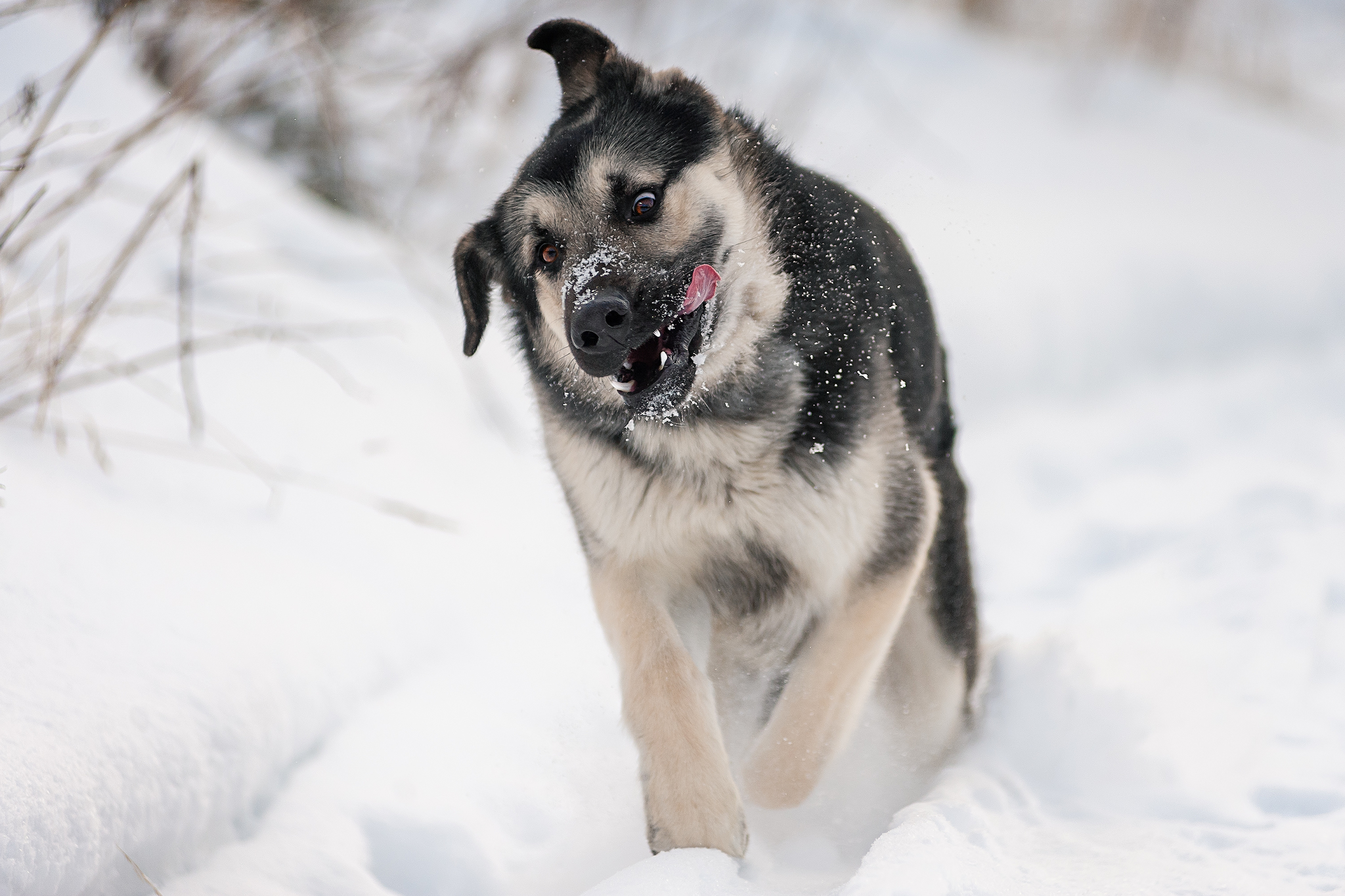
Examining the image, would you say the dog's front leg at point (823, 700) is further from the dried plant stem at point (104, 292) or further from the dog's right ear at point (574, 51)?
the dried plant stem at point (104, 292)

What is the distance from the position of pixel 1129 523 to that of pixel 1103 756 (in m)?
1.82

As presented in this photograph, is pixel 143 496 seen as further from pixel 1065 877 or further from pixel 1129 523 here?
pixel 1129 523

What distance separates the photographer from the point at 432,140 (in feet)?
16.2

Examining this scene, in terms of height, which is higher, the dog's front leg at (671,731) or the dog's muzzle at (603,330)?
the dog's muzzle at (603,330)

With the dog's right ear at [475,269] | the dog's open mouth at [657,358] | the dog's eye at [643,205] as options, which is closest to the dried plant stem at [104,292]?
the dog's right ear at [475,269]

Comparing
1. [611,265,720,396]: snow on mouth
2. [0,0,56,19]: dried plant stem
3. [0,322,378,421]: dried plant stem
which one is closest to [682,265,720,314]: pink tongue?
[611,265,720,396]: snow on mouth

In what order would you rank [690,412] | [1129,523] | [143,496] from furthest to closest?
[1129,523]
[143,496]
[690,412]

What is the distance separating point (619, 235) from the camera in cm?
189

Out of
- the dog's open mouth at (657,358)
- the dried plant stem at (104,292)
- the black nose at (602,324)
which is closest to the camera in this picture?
the black nose at (602,324)

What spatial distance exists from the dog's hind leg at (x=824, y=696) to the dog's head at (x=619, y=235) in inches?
23.5

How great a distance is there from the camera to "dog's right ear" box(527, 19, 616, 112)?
2117 mm

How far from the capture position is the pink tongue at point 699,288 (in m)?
1.86

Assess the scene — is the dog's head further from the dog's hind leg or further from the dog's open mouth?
the dog's hind leg

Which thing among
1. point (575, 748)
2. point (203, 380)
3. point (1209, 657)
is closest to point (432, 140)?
point (203, 380)
